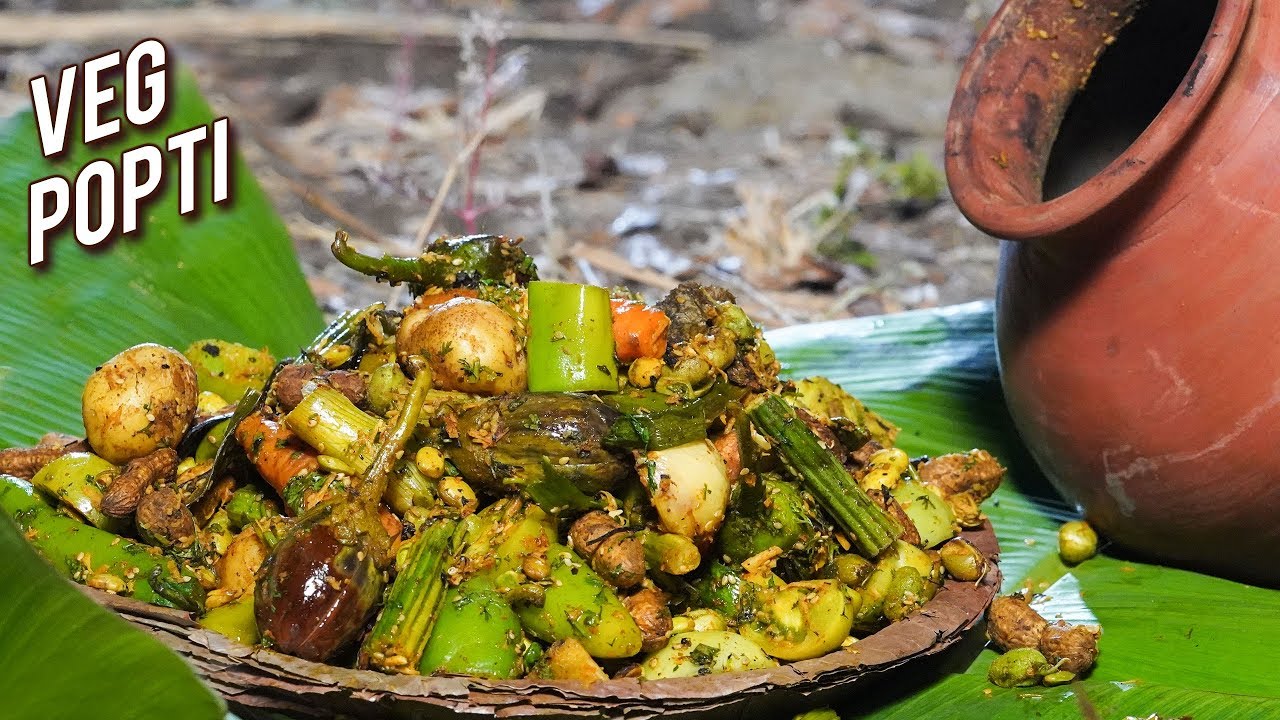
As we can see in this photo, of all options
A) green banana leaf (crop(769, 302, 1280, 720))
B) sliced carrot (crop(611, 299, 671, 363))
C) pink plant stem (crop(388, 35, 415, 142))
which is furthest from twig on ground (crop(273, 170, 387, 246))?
sliced carrot (crop(611, 299, 671, 363))

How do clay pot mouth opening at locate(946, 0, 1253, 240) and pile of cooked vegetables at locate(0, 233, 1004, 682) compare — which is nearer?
pile of cooked vegetables at locate(0, 233, 1004, 682)

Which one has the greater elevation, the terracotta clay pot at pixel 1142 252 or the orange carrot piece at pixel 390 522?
the terracotta clay pot at pixel 1142 252

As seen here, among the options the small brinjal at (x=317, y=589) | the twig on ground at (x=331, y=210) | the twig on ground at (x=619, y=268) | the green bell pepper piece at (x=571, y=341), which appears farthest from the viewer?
the twig on ground at (x=331, y=210)

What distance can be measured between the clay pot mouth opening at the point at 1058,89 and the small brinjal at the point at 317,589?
4.49 feet

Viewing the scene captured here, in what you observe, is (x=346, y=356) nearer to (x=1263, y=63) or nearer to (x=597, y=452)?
(x=597, y=452)

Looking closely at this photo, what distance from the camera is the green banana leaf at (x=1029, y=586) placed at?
2156 mm

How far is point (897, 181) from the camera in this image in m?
6.54

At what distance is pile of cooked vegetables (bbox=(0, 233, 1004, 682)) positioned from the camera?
1.86 metres

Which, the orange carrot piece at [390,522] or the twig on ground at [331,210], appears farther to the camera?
the twig on ground at [331,210]

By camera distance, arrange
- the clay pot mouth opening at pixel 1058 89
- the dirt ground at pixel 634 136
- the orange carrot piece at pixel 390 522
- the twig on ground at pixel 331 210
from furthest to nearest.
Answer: the dirt ground at pixel 634 136, the twig on ground at pixel 331 210, the clay pot mouth opening at pixel 1058 89, the orange carrot piece at pixel 390 522

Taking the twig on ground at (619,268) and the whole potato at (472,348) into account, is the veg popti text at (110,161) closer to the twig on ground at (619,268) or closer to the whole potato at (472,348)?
the twig on ground at (619,268)

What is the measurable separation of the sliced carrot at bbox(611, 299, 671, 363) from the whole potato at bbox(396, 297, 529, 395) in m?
0.18

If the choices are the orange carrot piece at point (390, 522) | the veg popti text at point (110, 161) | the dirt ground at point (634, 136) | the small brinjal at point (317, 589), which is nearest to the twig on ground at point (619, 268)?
the dirt ground at point (634, 136)

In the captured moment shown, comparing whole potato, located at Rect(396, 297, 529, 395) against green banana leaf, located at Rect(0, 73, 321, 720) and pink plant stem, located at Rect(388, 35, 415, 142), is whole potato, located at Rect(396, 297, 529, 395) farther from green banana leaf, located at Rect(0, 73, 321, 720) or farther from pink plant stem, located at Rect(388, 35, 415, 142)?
pink plant stem, located at Rect(388, 35, 415, 142)
